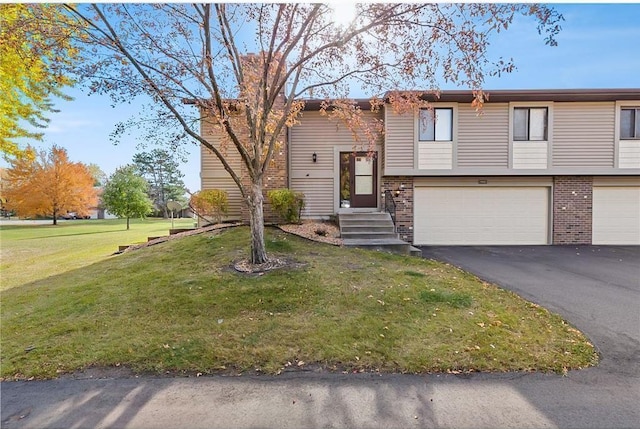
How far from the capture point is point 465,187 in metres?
11.7

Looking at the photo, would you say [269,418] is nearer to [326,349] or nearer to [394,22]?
[326,349]

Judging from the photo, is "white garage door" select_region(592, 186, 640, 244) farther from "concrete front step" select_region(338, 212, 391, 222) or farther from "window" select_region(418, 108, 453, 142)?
"concrete front step" select_region(338, 212, 391, 222)

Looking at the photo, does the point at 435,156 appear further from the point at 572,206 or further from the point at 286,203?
the point at 286,203

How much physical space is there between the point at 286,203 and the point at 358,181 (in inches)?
128

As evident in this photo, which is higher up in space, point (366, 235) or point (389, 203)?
point (389, 203)

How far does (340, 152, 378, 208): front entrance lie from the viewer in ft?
39.7

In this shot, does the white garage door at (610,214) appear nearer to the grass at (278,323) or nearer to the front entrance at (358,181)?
the front entrance at (358,181)

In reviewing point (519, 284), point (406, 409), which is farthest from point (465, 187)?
point (406, 409)

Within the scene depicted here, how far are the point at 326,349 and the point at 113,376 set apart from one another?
2.15m

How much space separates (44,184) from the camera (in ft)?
87.3

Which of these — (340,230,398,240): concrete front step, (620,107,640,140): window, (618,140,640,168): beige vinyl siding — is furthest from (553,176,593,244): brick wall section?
(340,230,398,240): concrete front step

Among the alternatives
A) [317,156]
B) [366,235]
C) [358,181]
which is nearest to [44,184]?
[317,156]

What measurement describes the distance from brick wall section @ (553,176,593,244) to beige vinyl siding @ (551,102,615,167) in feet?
2.23

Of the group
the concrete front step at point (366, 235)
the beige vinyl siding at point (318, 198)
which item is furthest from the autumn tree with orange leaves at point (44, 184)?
the concrete front step at point (366, 235)
